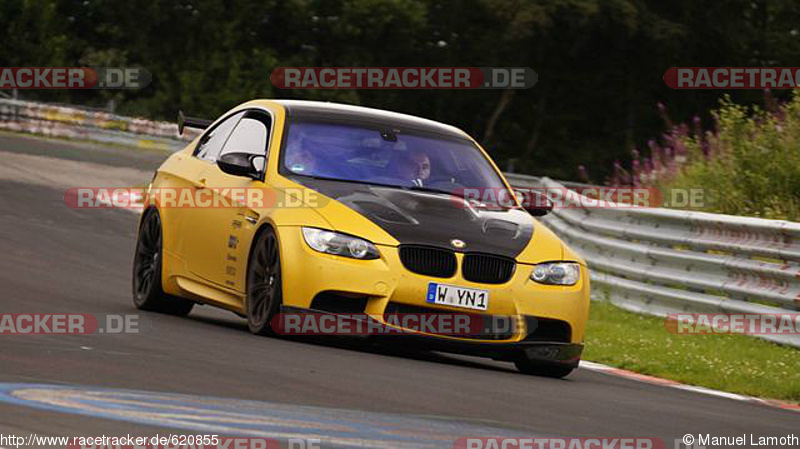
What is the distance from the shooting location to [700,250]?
14.7 meters

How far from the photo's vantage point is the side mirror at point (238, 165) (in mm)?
10711

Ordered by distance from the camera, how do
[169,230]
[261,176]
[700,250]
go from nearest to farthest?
[261,176] → [169,230] → [700,250]

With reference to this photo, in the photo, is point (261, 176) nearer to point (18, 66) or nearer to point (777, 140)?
point (777, 140)

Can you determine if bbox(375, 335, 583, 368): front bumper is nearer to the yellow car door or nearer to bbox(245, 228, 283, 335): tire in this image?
bbox(245, 228, 283, 335): tire

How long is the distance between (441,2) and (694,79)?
379 inches

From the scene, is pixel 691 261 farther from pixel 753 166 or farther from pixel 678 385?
pixel 678 385

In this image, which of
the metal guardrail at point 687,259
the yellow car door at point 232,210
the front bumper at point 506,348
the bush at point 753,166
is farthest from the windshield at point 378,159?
the bush at point 753,166

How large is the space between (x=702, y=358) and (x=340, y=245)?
3.03m

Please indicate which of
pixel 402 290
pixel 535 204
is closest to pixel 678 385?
pixel 535 204

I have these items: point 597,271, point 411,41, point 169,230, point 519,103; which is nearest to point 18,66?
point 411,41

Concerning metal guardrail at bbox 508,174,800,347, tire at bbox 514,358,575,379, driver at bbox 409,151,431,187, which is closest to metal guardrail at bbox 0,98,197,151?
metal guardrail at bbox 508,174,800,347

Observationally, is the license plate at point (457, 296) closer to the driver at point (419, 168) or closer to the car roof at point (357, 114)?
the driver at point (419, 168)

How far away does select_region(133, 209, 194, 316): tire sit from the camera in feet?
39.1

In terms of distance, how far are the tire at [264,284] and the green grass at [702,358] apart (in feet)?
8.47
